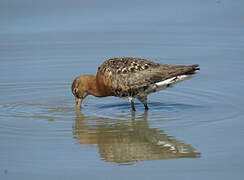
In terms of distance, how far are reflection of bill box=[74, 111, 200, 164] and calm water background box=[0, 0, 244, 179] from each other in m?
0.01

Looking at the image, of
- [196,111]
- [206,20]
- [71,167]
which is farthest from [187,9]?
[71,167]

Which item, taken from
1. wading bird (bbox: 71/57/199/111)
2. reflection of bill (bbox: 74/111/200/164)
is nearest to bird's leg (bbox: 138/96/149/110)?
wading bird (bbox: 71/57/199/111)

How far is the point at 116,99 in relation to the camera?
1305cm

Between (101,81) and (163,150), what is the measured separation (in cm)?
277

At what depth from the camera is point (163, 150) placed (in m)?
9.83

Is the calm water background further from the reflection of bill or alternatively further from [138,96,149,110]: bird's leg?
[138,96,149,110]: bird's leg

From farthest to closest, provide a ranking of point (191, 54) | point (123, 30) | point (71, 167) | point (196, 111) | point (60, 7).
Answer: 1. point (60, 7)
2. point (123, 30)
3. point (191, 54)
4. point (196, 111)
5. point (71, 167)

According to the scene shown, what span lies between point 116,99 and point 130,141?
275 centimetres

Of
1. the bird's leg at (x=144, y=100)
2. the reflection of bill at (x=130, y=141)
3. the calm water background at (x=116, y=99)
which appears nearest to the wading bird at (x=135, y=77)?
the bird's leg at (x=144, y=100)

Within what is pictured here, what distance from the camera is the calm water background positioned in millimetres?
9273

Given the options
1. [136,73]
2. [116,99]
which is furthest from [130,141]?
[116,99]

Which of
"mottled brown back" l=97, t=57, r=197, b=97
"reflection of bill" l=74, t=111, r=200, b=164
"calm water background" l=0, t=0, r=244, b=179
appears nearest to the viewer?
"calm water background" l=0, t=0, r=244, b=179

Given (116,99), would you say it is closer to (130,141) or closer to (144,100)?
(144,100)

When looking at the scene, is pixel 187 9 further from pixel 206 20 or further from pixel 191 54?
pixel 191 54
